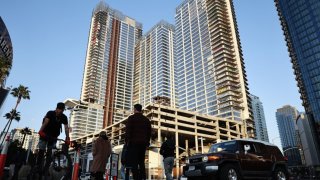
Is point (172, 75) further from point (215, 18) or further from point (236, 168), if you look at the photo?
point (236, 168)

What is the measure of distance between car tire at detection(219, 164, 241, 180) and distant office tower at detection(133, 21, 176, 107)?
13342 centimetres

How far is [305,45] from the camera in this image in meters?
104

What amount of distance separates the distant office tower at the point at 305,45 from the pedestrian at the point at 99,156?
338 feet

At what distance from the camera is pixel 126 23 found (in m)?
176

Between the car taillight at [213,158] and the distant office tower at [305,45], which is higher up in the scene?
the distant office tower at [305,45]

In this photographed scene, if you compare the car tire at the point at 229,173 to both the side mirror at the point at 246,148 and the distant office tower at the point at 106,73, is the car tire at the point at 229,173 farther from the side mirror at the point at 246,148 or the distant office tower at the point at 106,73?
the distant office tower at the point at 106,73

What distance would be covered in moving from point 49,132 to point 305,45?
11744 cm

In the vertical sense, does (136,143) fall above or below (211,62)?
below

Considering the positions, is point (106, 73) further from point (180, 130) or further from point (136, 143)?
point (136, 143)

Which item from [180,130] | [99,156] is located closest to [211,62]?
[180,130]

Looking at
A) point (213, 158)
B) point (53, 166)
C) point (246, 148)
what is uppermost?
point (246, 148)

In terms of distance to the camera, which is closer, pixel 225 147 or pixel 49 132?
pixel 49 132

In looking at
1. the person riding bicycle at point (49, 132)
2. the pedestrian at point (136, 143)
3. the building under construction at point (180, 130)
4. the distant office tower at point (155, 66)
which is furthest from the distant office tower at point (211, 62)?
the person riding bicycle at point (49, 132)

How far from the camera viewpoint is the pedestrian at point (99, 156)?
7.05m
